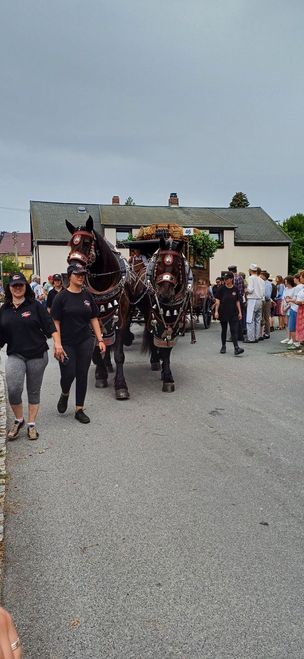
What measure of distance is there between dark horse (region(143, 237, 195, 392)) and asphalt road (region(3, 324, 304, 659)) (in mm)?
1344

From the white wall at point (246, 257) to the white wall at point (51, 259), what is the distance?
32.8ft

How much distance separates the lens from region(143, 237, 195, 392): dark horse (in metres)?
7.05

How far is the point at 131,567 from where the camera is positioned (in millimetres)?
2980

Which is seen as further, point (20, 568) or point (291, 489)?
point (291, 489)

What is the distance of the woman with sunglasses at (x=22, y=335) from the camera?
516cm

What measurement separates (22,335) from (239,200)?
54.9 metres

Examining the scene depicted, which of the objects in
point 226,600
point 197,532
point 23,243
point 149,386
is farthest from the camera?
point 23,243

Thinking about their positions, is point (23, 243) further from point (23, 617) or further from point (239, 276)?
point (23, 617)

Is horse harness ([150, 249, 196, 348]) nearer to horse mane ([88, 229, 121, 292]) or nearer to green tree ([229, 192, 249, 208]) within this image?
horse mane ([88, 229, 121, 292])

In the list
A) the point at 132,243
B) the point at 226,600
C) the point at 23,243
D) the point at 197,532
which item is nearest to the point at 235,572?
the point at 226,600

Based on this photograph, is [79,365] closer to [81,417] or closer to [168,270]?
[81,417]

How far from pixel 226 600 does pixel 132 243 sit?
7.58 metres

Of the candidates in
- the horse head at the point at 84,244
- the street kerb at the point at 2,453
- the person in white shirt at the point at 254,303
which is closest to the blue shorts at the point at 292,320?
the person in white shirt at the point at 254,303

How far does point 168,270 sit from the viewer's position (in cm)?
707
